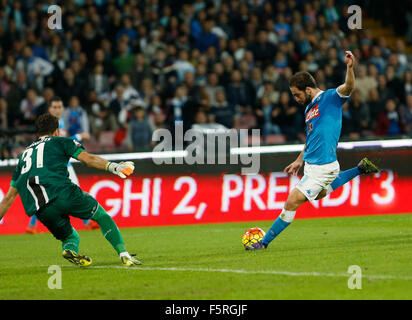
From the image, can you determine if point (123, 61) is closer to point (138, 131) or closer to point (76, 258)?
point (138, 131)

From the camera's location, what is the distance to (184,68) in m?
20.3

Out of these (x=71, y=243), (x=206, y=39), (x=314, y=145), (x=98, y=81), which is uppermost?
(x=206, y=39)

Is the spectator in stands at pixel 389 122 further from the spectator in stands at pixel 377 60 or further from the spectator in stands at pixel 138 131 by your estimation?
the spectator in stands at pixel 138 131

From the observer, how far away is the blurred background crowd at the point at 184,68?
1867 cm

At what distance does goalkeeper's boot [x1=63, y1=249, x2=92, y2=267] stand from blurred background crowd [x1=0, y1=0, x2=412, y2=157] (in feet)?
25.1

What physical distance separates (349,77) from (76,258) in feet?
12.4

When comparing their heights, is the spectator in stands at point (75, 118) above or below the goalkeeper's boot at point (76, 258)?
above

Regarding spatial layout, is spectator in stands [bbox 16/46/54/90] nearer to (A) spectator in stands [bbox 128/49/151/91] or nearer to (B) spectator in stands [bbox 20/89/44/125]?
(B) spectator in stands [bbox 20/89/44/125]

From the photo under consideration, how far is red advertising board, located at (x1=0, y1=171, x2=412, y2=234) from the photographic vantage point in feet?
50.3

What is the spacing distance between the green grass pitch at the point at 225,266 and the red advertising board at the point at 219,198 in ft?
4.44

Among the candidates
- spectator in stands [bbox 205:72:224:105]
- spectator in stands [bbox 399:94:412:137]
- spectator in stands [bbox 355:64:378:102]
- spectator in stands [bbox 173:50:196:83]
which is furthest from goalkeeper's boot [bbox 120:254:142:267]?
spectator in stands [bbox 355:64:378:102]

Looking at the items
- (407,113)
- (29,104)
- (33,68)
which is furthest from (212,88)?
(407,113)

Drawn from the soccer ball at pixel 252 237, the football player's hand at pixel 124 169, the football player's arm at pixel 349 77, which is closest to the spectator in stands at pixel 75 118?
the soccer ball at pixel 252 237
